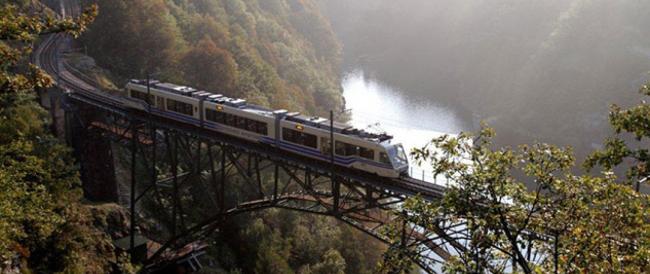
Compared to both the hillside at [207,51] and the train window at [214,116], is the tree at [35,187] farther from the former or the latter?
the hillside at [207,51]

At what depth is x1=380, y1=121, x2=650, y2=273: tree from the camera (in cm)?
859

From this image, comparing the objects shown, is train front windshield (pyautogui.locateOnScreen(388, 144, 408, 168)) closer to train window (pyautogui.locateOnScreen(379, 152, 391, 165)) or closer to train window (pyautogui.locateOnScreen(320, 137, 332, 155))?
train window (pyautogui.locateOnScreen(379, 152, 391, 165))

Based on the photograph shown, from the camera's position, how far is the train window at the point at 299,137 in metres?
24.8

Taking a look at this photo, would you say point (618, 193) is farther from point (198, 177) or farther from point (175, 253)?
point (175, 253)

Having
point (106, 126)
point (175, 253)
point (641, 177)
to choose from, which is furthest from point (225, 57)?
point (641, 177)

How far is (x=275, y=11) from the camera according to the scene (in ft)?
348

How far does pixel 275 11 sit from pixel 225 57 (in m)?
52.1

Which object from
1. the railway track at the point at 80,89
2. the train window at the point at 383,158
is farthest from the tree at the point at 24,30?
the train window at the point at 383,158

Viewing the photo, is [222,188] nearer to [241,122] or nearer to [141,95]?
[241,122]

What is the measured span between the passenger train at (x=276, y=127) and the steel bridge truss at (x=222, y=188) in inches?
24.6

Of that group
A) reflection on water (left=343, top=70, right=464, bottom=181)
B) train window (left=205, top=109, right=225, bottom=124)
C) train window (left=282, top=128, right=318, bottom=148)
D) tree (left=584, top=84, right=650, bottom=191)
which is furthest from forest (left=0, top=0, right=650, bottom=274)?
train window (left=282, top=128, right=318, bottom=148)

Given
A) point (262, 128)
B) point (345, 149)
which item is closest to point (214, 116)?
point (262, 128)

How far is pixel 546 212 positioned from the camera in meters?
9.45

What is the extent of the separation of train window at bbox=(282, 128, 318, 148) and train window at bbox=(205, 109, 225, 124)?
15.1 feet
